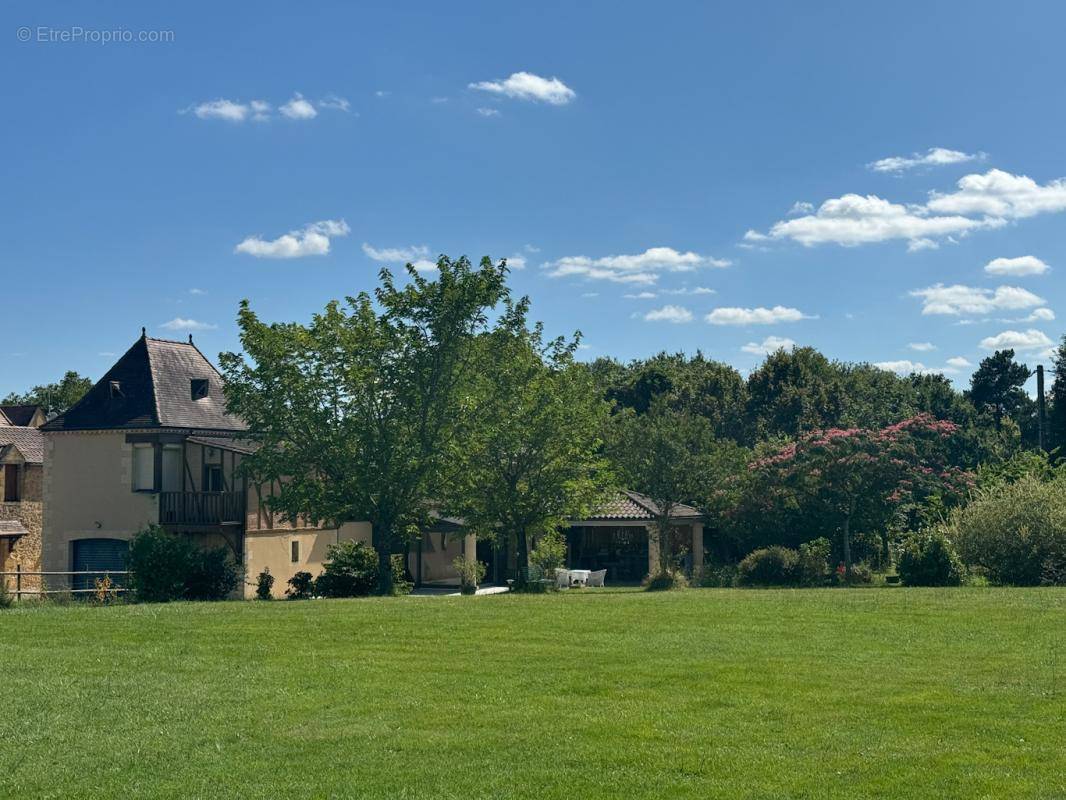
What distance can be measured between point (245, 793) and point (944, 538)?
25.6 metres

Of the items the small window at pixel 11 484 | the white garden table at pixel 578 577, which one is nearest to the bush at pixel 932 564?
the white garden table at pixel 578 577

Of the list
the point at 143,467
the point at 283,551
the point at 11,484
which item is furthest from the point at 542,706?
the point at 11,484

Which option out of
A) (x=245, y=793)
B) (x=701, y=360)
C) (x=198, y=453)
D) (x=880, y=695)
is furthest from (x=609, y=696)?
(x=701, y=360)

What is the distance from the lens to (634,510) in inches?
1740

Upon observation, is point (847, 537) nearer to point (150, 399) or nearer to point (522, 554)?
point (522, 554)

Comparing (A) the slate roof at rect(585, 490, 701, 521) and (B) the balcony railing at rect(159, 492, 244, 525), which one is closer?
(B) the balcony railing at rect(159, 492, 244, 525)

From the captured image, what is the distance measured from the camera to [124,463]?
38.2m

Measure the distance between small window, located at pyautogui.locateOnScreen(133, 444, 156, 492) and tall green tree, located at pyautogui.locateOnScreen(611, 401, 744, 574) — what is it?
17012mm

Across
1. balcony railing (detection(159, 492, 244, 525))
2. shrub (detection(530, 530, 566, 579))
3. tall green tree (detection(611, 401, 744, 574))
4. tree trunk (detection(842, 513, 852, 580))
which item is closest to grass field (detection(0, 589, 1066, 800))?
shrub (detection(530, 530, 566, 579))

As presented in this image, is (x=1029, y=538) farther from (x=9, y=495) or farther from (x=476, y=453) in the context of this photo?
(x=9, y=495)

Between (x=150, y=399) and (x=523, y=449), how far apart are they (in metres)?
14.1

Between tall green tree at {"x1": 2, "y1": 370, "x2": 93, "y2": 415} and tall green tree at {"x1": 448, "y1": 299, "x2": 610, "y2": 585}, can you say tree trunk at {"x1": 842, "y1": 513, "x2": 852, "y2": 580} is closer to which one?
tall green tree at {"x1": 448, "y1": 299, "x2": 610, "y2": 585}

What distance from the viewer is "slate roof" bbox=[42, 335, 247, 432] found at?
3859 centimetres

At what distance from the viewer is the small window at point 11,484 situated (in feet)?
146
